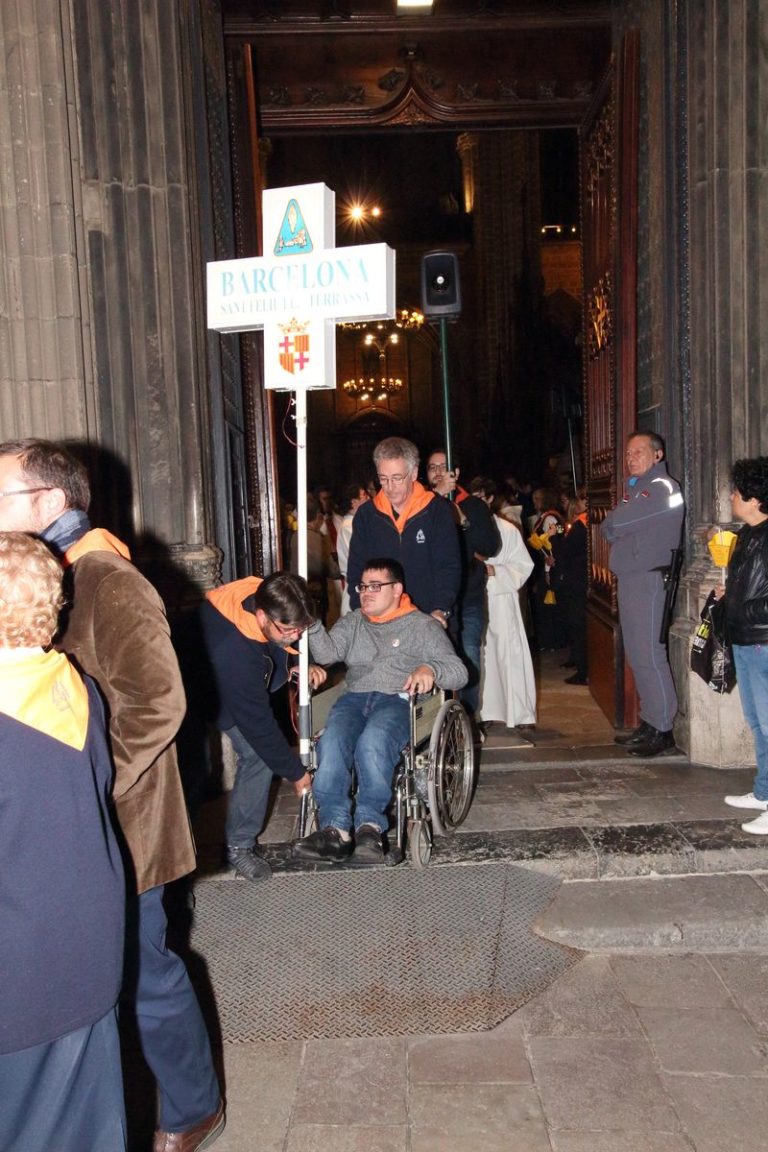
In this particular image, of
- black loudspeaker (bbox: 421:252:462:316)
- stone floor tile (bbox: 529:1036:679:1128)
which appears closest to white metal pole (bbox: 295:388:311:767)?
stone floor tile (bbox: 529:1036:679:1128)

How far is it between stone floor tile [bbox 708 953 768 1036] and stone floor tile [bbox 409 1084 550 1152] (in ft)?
3.17

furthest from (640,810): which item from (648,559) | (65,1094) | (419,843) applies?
(65,1094)

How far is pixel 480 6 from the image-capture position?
7230 millimetres

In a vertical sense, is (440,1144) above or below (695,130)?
below

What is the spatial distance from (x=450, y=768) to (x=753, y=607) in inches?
68.4

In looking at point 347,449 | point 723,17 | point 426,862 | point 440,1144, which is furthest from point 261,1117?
point 347,449

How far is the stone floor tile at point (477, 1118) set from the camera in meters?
2.91

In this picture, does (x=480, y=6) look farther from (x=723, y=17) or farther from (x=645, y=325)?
(x=645, y=325)

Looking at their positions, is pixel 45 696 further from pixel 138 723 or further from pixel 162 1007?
pixel 162 1007

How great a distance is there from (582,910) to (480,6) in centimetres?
624

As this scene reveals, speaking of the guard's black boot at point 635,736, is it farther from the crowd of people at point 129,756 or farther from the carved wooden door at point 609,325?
the crowd of people at point 129,756

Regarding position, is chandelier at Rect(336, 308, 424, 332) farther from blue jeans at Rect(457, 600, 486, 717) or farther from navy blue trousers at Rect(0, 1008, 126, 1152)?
navy blue trousers at Rect(0, 1008, 126, 1152)

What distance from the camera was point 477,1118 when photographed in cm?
303

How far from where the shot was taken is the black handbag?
17.9 feet
